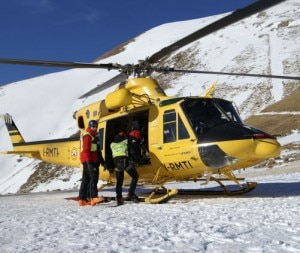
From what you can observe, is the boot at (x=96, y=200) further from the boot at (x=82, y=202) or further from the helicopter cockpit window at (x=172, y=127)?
the helicopter cockpit window at (x=172, y=127)

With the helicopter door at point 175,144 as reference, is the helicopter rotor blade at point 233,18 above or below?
above

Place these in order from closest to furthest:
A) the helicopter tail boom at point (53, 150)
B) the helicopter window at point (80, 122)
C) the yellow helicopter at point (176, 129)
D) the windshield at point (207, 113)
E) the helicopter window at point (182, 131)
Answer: the yellow helicopter at point (176, 129) → the windshield at point (207, 113) → the helicopter window at point (182, 131) → the helicopter window at point (80, 122) → the helicopter tail boom at point (53, 150)

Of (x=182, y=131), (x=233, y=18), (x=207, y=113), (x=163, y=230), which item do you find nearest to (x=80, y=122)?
(x=182, y=131)

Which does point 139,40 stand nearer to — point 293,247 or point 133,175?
point 133,175

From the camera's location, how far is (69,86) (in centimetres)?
5862

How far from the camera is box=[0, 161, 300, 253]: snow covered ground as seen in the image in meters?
4.29

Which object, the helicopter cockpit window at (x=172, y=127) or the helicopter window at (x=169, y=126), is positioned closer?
the helicopter cockpit window at (x=172, y=127)

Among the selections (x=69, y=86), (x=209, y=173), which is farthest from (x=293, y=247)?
(x=69, y=86)

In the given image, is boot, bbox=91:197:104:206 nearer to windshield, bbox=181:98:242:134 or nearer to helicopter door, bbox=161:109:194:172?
helicopter door, bbox=161:109:194:172

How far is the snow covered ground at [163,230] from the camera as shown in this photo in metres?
4.29

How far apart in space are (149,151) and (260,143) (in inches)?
106

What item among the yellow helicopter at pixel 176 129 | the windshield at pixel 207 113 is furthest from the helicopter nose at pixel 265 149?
the windshield at pixel 207 113

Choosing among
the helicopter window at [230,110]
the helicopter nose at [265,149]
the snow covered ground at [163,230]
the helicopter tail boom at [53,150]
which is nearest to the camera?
the snow covered ground at [163,230]

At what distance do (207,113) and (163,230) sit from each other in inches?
160
